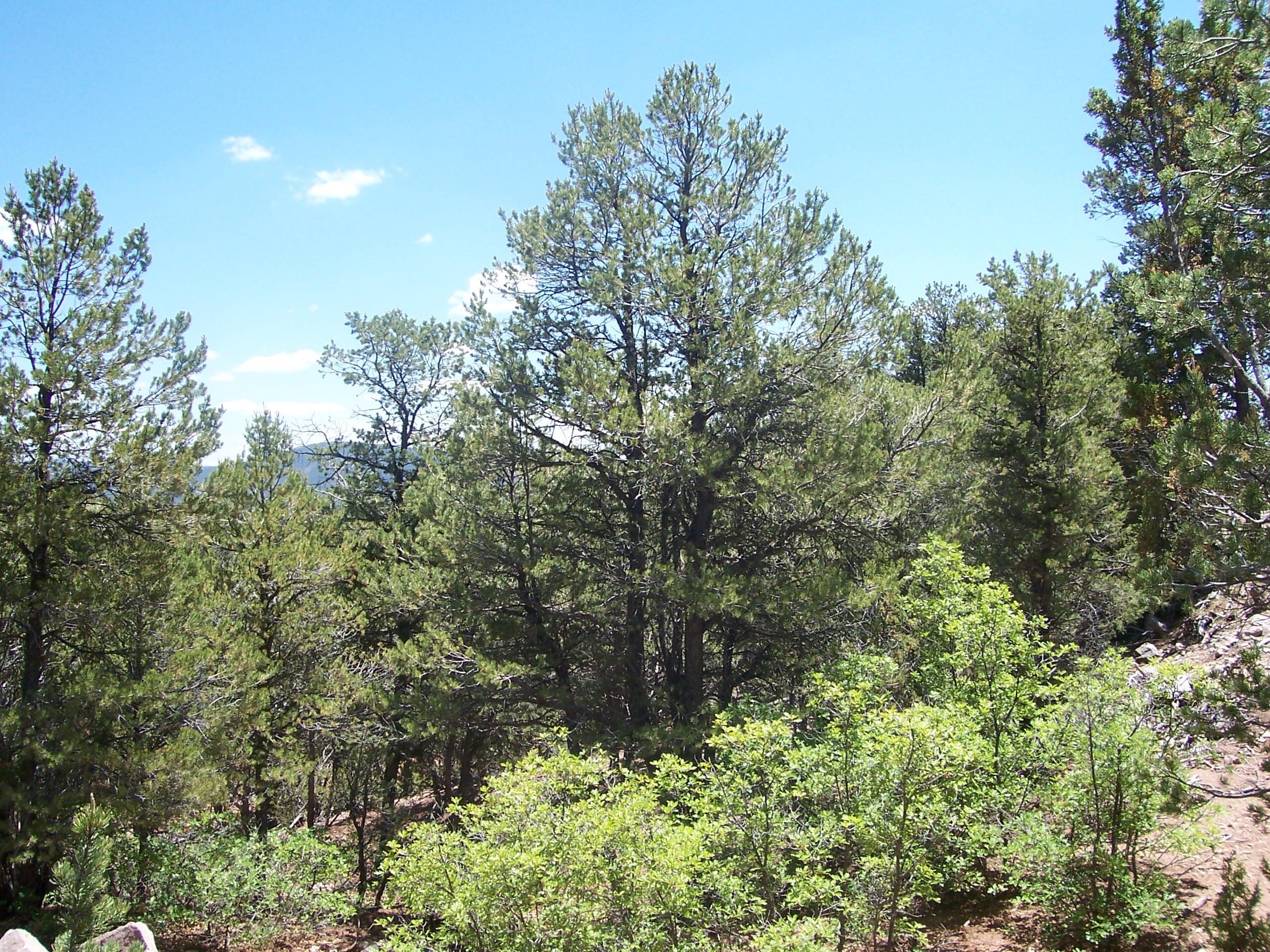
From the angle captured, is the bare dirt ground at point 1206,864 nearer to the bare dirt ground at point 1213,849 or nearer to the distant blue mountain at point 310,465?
the bare dirt ground at point 1213,849

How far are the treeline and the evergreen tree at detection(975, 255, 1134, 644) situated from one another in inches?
2.9

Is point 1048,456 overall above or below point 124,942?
above

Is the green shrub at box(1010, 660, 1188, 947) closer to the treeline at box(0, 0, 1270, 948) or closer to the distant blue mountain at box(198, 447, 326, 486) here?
the treeline at box(0, 0, 1270, 948)

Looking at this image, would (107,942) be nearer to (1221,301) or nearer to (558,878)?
(558,878)

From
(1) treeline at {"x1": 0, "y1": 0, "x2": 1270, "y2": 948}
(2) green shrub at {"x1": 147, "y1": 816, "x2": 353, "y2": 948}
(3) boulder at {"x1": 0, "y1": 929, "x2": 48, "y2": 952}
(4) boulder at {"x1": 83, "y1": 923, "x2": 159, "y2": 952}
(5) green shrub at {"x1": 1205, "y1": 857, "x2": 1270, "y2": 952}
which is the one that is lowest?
(2) green shrub at {"x1": 147, "y1": 816, "x2": 353, "y2": 948}

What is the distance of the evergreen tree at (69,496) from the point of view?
8.18m

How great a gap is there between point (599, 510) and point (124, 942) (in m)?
7.01

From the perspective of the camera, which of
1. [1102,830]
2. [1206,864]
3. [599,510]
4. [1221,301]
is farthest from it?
[599,510]

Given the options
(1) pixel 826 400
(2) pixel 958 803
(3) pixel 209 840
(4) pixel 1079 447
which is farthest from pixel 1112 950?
(3) pixel 209 840

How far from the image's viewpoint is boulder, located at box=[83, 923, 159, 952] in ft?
18.1

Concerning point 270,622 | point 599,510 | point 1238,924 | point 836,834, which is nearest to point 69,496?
point 270,622

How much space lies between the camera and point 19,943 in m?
5.35

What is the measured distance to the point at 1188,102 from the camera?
39.6 ft

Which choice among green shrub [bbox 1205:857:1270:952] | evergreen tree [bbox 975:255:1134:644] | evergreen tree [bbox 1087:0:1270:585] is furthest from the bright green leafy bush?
evergreen tree [bbox 975:255:1134:644]
